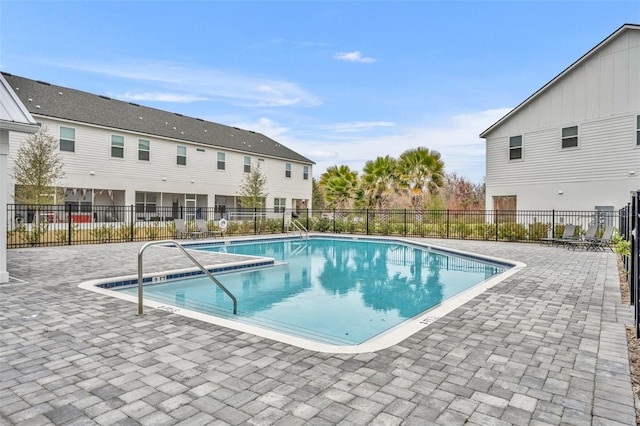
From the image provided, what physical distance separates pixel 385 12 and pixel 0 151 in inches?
554

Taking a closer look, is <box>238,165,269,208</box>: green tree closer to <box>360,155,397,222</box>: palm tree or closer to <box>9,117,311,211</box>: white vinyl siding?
<box>9,117,311,211</box>: white vinyl siding

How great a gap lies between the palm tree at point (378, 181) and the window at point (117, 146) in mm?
13782

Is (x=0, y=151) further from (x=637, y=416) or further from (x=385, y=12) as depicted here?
(x=385, y=12)

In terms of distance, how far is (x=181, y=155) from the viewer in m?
23.0

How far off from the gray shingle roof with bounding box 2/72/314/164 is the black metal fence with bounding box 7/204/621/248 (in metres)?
4.41

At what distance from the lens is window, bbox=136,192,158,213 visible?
70.2 ft

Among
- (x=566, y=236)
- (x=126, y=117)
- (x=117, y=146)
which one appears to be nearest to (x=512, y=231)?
(x=566, y=236)

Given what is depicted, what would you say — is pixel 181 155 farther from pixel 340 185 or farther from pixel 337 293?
pixel 337 293

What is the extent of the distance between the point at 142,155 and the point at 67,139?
375 centimetres

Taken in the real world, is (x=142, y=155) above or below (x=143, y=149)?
below

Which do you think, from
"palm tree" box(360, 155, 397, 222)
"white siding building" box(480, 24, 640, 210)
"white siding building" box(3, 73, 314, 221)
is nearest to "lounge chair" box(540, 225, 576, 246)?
"white siding building" box(480, 24, 640, 210)

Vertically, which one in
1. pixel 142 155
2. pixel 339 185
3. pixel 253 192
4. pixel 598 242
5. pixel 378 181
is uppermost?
pixel 142 155

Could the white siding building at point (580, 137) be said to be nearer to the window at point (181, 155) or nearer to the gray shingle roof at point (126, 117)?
the gray shingle roof at point (126, 117)

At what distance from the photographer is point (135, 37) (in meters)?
17.1
